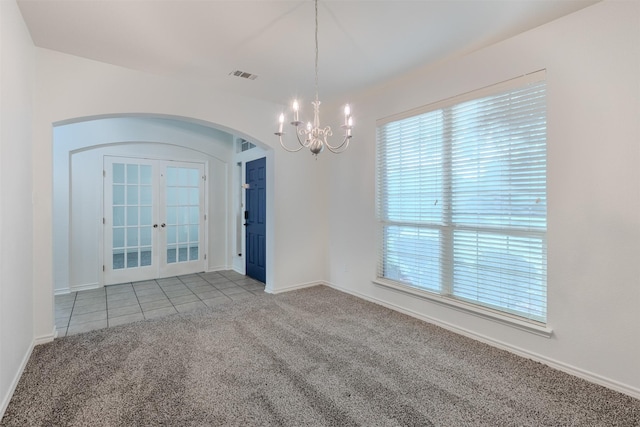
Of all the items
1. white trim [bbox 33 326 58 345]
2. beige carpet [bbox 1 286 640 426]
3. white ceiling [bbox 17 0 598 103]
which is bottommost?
beige carpet [bbox 1 286 640 426]

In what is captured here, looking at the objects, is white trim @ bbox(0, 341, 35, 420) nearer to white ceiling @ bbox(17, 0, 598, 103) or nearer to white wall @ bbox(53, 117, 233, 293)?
white wall @ bbox(53, 117, 233, 293)

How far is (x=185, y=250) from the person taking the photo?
5.66 m

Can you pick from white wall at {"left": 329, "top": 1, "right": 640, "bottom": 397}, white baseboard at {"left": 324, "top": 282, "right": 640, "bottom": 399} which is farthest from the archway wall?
white wall at {"left": 329, "top": 1, "right": 640, "bottom": 397}

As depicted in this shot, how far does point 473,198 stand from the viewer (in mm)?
2908

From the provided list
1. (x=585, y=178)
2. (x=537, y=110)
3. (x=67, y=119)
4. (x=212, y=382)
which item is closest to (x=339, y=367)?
(x=212, y=382)

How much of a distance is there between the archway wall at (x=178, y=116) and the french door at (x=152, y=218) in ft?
6.76

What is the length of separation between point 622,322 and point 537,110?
169cm

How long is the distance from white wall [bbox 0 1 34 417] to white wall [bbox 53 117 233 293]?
202 centimetres

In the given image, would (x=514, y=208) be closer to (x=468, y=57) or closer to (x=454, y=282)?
(x=454, y=282)

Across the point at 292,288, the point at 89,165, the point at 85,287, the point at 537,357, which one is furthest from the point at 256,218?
the point at 537,357

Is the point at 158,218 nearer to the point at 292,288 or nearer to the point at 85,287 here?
the point at 85,287

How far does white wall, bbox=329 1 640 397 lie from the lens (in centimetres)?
205

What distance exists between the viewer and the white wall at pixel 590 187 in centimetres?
205

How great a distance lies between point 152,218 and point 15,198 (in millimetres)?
3190
